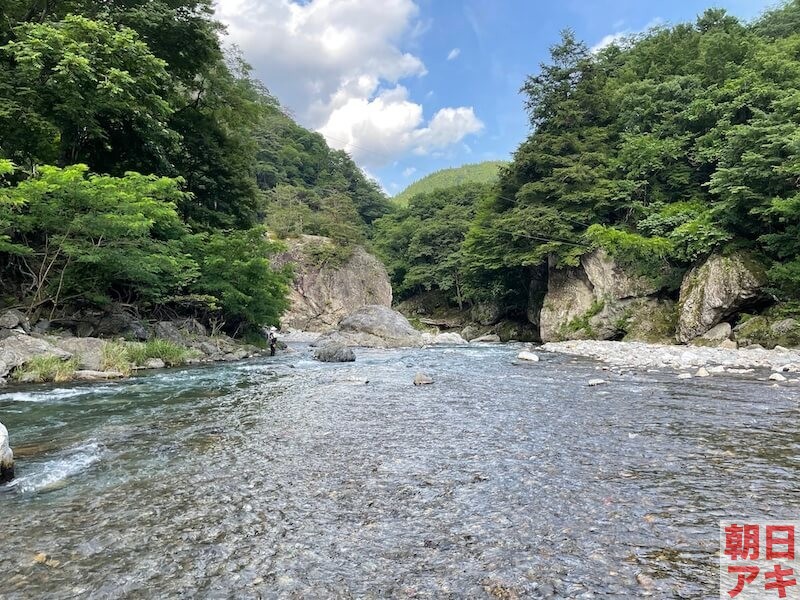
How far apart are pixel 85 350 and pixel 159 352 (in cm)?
216

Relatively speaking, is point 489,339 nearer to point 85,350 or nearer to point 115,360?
point 115,360

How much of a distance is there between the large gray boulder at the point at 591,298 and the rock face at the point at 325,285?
21.5 meters

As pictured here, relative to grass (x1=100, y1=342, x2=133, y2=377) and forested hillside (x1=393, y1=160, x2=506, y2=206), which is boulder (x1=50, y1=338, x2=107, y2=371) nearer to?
grass (x1=100, y1=342, x2=133, y2=377)

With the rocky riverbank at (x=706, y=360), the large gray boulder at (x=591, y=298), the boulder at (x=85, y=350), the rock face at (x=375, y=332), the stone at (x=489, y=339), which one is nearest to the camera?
the boulder at (x=85, y=350)

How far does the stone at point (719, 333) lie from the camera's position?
1802cm

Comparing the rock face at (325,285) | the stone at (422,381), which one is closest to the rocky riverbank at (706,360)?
the stone at (422,381)

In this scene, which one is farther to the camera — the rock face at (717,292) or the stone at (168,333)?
the rock face at (717,292)

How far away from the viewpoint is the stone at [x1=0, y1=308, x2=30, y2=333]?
10.9m

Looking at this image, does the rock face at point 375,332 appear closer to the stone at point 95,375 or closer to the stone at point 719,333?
the stone at point 719,333

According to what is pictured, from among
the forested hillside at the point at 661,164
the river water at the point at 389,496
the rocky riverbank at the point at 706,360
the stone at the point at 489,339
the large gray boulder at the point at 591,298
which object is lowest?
the stone at the point at 489,339

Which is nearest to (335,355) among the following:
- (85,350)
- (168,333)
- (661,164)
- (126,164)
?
(168,333)

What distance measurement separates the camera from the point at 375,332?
83.6 ft

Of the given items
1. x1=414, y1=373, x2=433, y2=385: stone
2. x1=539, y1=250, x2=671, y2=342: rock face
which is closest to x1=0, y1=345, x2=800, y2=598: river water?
x1=414, y1=373, x2=433, y2=385: stone

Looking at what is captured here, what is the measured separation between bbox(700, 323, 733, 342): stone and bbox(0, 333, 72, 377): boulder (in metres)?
21.1
